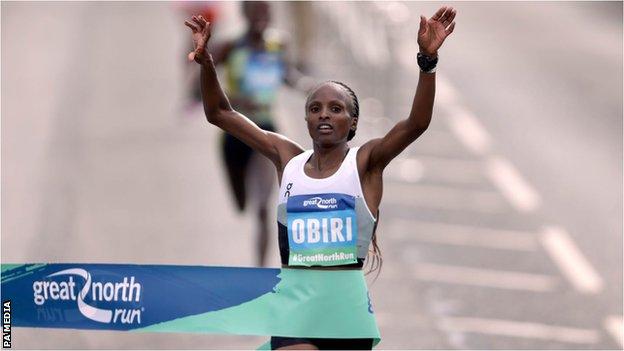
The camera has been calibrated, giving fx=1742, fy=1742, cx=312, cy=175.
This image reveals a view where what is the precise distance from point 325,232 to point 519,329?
567 centimetres

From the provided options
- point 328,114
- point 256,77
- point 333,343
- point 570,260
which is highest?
point 256,77

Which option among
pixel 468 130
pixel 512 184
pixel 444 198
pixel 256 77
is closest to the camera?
pixel 256 77

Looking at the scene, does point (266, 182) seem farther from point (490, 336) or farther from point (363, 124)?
point (363, 124)

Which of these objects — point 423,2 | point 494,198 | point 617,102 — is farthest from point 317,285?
point 423,2

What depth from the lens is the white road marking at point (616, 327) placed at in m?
13.5

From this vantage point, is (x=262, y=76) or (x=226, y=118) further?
(x=262, y=76)

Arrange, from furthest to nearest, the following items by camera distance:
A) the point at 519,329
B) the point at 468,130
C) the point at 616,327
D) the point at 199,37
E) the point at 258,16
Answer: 1. the point at 468,130
2. the point at 258,16
3. the point at 616,327
4. the point at 519,329
5. the point at 199,37

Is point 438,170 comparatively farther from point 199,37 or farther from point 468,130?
point 199,37

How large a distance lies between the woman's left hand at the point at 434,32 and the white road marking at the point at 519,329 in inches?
220

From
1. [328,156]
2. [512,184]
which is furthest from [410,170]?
[328,156]

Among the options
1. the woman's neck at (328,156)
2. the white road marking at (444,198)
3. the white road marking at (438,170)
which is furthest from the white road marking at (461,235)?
the woman's neck at (328,156)

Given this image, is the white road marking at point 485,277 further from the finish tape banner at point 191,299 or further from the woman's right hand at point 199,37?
the woman's right hand at point 199,37

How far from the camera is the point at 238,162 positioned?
1510 cm

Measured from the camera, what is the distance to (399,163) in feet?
71.6
